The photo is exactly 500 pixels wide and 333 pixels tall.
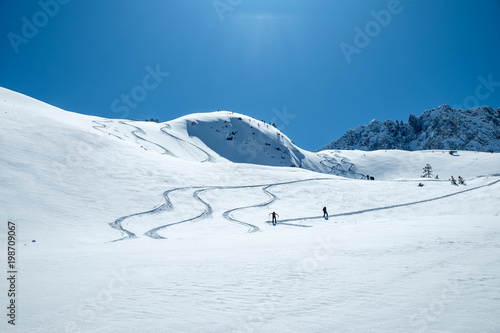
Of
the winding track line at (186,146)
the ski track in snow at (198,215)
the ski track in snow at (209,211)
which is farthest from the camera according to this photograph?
the winding track line at (186,146)

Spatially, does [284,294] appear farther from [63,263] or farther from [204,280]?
[63,263]

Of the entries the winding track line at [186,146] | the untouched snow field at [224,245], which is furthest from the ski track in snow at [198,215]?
the winding track line at [186,146]

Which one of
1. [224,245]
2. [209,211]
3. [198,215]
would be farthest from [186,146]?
[224,245]

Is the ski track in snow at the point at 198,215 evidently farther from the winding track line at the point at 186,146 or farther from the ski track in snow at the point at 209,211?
the winding track line at the point at 186,146

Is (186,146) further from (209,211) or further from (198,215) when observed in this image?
(198,215)

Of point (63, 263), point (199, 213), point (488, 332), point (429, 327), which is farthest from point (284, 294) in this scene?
point (199, 213)

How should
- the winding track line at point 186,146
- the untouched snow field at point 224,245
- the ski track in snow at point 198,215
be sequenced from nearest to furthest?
the untouched snow field at point 224,245 → the ski track in snow at point 198,215 → the winding track line at point 186,146

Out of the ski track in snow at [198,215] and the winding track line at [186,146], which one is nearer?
the ski track in snow at [198,215]

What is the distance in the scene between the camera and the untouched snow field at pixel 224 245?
6.34 meters

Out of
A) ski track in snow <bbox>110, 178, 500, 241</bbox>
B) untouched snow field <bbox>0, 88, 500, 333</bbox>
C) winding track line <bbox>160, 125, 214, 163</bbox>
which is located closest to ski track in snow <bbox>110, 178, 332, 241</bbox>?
ski track in snow <bbox>110, 178, 500, 241</bbox>

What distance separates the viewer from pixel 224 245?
15.7 m

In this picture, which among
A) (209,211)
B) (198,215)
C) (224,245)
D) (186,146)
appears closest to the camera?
(224,245)

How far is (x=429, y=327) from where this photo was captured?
5.56 meters

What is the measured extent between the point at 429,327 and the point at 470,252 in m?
7.28
